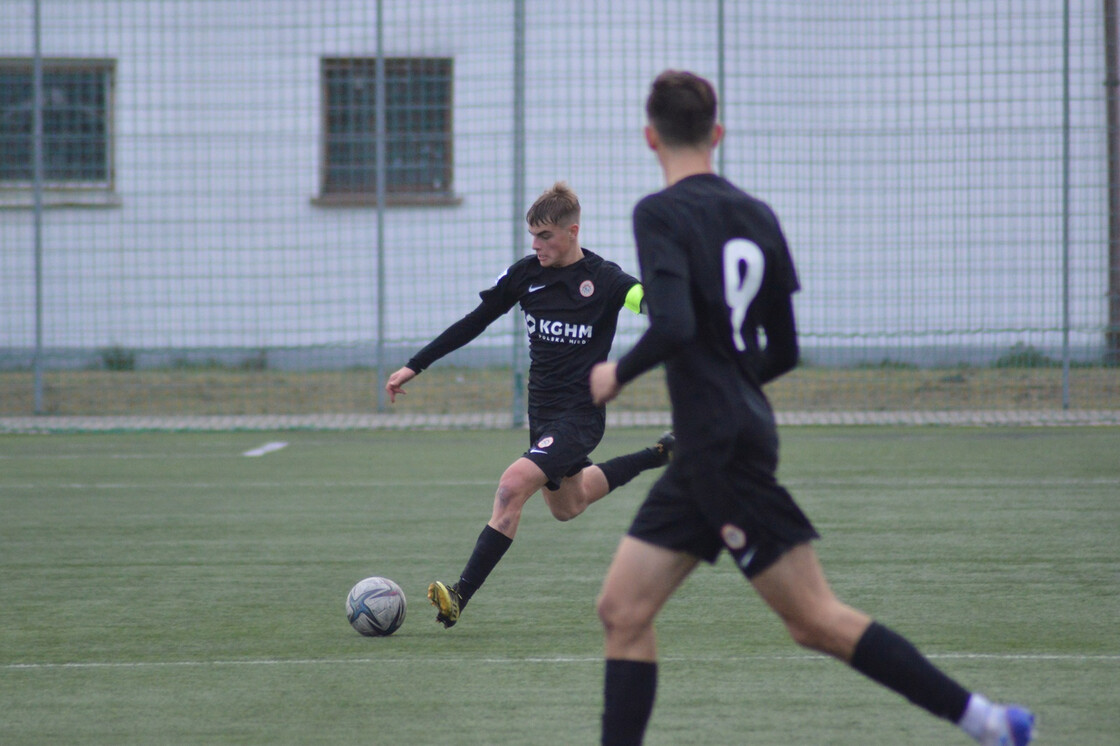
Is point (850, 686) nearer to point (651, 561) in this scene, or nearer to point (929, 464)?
point (651, 561)

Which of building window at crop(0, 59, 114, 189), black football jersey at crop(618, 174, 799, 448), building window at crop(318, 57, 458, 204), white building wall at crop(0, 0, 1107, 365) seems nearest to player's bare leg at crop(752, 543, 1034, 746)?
black football jersey at crop(618, 174, 799, 448)

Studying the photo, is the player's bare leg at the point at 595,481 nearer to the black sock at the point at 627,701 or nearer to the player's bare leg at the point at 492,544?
the player's bare leg at the point at 492,544

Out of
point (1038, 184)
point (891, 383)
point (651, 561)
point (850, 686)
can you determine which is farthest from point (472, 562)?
point (1038, 184)

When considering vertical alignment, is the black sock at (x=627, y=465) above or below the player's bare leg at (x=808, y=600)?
below

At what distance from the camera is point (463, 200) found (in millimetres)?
14133

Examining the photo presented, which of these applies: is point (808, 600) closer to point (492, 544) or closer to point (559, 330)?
point (492, 544)

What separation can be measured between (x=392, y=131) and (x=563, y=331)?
29.4 feet

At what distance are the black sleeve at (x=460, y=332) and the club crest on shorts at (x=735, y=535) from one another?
273 cm

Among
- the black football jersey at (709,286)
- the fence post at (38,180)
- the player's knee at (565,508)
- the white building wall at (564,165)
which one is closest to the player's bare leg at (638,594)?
the black football jersey at (709,286)

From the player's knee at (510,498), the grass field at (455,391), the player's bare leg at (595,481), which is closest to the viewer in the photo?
the player's knee at (510,498)

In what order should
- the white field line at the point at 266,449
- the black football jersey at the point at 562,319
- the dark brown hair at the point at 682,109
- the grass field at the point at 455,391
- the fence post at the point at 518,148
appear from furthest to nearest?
the fence post at the point at 518,148
the grass field at the point at 455,391
the white field line at the point at 266,449
the black football jersey at the point at 562,319
the dark brown hair at the point at 682,109

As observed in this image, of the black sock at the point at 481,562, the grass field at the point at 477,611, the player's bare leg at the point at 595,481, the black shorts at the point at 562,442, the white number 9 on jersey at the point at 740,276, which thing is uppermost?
the white number 9 on jersey at the point at 740,276

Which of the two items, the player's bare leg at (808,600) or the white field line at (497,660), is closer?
the player's bare leg at (808,600)

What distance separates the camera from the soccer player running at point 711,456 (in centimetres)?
301
